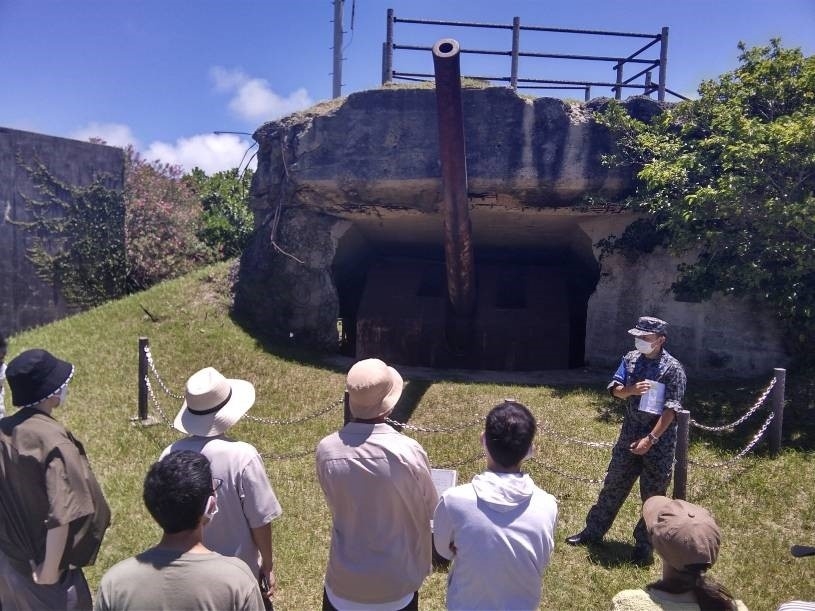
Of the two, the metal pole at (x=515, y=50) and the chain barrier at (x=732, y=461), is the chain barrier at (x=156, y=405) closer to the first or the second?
the chain barrier at (x=732, y=461)

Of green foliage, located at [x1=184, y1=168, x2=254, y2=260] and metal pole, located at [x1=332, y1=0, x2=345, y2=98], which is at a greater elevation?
metal pole, located at [x1=332, y1=0, x2=345, y2=98]

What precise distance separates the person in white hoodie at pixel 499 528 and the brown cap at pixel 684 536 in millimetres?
361

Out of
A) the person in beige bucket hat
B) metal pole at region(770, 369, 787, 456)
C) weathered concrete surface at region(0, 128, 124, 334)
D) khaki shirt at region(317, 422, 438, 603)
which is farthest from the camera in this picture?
weathered concrete surface at region(0, 128, 124, 334)

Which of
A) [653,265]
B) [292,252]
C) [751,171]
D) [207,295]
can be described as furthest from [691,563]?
[207,295]

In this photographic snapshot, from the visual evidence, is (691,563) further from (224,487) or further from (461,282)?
(461,282)

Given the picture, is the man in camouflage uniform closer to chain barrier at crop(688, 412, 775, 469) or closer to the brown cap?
chain barrier at crop(688, 412, 775, 469)

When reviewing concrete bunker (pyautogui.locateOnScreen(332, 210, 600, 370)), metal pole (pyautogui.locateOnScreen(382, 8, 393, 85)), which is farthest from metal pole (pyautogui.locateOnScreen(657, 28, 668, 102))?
metal pole (pyautogui.locateOnScreen(382, 8, 393, 85))

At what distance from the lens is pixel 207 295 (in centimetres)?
1081

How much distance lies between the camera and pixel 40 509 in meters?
2.53

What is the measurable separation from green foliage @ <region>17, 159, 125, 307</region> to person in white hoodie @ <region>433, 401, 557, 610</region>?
39.3ft

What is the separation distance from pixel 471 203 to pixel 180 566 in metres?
8.40

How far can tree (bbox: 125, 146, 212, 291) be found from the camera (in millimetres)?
13562

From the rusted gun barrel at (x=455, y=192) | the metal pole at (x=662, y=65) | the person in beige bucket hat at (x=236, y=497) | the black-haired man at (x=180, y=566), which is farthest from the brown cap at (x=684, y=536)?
the metal pole at (x=662, y=65)

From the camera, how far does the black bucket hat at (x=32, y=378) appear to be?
2637 mm
